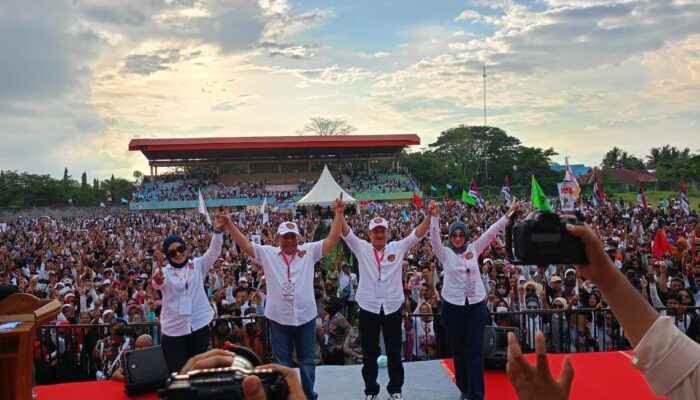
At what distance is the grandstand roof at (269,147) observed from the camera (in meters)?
47.3

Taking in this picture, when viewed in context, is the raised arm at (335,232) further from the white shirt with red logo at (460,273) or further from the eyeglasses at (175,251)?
the eyeglasses at (175,251)

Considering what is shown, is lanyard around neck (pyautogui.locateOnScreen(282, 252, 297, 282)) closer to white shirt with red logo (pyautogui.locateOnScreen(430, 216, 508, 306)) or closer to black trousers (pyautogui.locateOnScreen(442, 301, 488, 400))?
white shirt with red logo (pyautogui.locateOnScreen(430, 216, 508, 306))

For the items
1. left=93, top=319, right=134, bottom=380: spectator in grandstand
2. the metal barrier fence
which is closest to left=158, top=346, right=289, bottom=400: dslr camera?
the metal barrier fence

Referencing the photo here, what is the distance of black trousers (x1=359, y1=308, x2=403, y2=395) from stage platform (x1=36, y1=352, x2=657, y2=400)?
34 cm

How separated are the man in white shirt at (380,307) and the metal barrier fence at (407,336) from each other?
5.30 feet

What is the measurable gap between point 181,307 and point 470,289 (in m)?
2.51

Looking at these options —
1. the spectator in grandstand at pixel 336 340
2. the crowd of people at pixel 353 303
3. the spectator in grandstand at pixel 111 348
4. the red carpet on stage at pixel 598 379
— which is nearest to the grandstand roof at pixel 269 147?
the crowd of people at pixel 353 303

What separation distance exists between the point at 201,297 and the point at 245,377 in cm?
325

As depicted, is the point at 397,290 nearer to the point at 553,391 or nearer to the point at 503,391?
the point at 503,391

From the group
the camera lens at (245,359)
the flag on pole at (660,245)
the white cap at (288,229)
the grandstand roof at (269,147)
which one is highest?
the grandstand roof at (269,147)

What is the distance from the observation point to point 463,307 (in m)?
4.35

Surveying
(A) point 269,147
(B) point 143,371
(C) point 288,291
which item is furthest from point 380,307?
(A) point 269,147

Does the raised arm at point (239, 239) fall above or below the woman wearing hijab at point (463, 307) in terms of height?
above

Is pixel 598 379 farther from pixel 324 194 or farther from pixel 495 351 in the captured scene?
pixel 324 194
